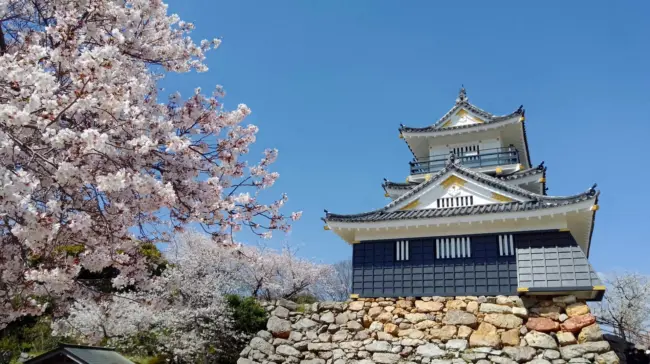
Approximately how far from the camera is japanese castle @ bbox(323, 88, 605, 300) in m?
12.4

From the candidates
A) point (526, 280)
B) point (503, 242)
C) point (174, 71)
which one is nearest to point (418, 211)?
point (503, 242)

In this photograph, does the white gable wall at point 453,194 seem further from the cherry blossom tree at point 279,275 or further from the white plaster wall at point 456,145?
the cherry blossom tree at point 279,275

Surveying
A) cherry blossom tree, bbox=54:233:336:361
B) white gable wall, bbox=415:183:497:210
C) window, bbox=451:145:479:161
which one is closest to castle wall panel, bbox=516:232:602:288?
white gable wall, bbox=415:183:497:210

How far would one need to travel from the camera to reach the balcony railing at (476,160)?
1847 cm

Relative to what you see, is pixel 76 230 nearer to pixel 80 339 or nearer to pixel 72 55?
pixel 72 55

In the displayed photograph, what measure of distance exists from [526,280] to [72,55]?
11845 millimetres

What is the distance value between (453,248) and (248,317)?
750 centimetres

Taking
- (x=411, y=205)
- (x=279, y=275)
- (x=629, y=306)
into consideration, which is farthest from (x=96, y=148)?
(x=629, y=306)

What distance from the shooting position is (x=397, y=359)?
500 inches

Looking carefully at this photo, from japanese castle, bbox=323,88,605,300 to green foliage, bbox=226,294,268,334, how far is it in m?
3.83

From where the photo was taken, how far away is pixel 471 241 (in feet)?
44.9

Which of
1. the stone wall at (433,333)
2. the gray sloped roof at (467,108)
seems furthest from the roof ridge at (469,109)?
the stone wall at (433,333)

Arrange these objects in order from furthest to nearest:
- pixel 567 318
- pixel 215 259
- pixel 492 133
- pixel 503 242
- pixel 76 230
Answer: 1. pixel 215 259
2. pixel 492 133
3. pixel 503 242
4. pixel 567 318
5. pixel 76 230

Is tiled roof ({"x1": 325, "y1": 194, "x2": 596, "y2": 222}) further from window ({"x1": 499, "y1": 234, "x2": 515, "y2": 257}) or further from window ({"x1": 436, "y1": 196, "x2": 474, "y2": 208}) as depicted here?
window ({"x1": 499, "y1": 234, "x2": 515, "y2": 257})
